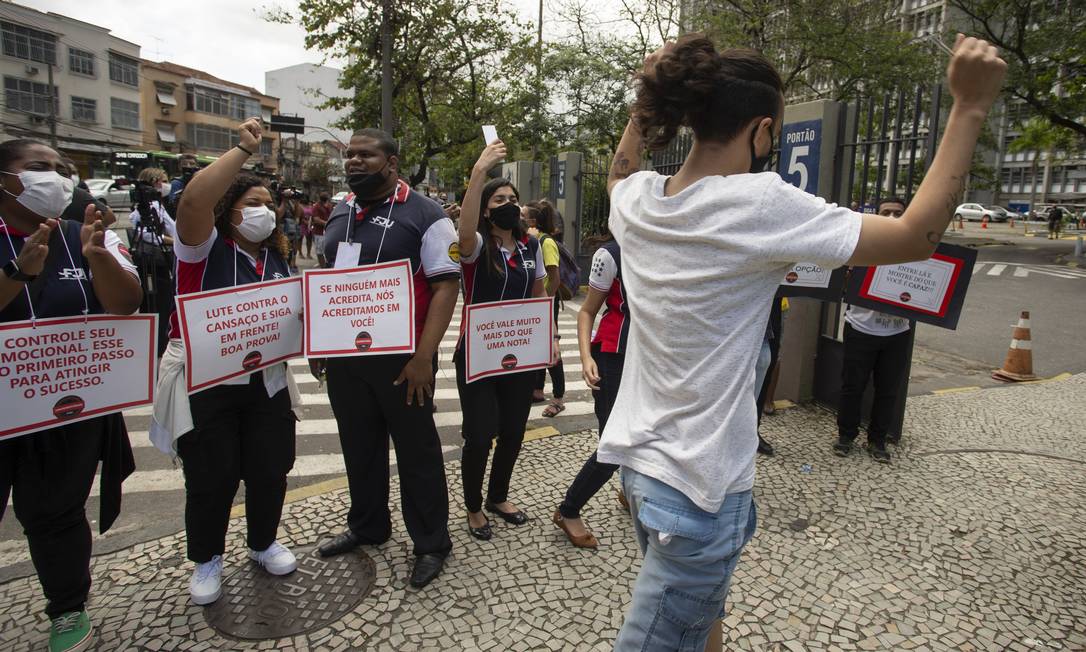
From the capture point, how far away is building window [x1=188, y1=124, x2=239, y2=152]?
58.7 metres

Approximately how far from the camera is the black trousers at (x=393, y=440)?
3023 mm

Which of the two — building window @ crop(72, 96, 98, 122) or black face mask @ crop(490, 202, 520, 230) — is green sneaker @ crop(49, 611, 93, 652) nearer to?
black face mask @ crop(490, 202, 520, 230)

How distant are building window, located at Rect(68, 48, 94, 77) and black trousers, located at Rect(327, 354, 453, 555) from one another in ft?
185

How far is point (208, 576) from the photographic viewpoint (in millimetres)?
2879

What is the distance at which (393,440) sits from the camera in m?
3.02

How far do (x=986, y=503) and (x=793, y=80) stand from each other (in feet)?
56.5

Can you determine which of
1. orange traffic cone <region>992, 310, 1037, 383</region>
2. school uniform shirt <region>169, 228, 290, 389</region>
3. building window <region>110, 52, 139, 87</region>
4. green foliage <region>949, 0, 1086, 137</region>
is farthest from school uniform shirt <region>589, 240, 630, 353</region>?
building window <region>110, 52, 139, 87</region>

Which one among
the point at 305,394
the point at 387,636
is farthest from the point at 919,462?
the point at 305,394

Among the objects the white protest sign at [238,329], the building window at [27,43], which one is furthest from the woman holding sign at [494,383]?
the building window at [27,43]

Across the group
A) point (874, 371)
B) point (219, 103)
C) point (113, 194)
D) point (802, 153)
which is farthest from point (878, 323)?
point (219, 103)

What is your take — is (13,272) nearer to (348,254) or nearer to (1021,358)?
(348,254)

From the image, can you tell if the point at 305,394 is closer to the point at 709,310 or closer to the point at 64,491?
the point at 64,491

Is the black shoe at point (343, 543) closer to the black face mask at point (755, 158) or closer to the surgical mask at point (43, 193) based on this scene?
the surgical mask at point (43, 193)

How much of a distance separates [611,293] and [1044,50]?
26443 mm
